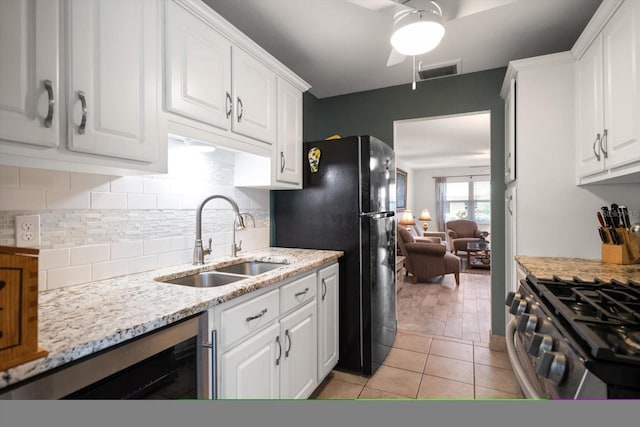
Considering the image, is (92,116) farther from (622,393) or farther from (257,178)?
(622,393)

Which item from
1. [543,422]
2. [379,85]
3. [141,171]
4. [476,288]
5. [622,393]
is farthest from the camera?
[476,288]

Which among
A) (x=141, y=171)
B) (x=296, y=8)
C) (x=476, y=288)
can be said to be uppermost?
(x=296, y=8)

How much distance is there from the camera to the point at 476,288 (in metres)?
4.60

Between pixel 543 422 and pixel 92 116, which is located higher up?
pixel 92 116

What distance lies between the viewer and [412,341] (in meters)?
2.77

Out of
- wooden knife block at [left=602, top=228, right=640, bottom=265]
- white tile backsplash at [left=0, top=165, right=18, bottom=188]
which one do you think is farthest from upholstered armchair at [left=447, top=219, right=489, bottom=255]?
white tile backsplash at [left=0, top=165, right=18, bottom=188]

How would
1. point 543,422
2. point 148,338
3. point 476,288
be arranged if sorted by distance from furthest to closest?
point 476,288
point 148,338
point 543,422

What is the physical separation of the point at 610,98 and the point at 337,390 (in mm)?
2231

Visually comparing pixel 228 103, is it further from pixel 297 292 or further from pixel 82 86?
pixel 297 292

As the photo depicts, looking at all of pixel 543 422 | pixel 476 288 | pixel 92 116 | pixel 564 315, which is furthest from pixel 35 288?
pixel 476 288

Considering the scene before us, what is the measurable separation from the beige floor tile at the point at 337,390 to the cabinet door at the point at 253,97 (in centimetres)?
168

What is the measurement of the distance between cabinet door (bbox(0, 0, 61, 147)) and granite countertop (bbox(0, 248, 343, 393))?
53 centimetres

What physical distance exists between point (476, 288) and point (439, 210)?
4.67 m

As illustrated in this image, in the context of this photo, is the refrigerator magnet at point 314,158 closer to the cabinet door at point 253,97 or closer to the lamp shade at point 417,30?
the cabinet door at point 253,97
